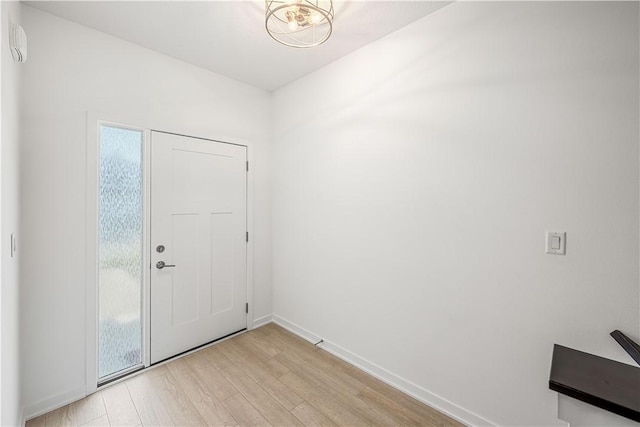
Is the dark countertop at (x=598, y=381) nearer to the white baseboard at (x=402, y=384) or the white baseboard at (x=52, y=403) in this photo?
the white baseboard at (x=402, y=384)

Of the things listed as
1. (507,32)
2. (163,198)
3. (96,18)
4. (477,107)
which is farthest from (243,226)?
(507,32)

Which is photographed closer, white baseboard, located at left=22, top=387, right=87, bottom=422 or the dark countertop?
the dark countertop

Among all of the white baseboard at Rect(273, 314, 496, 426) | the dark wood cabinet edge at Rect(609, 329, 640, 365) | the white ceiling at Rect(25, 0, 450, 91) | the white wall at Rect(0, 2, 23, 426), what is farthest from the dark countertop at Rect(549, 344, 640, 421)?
the white wall at Rect(0, 2, 23, 426)

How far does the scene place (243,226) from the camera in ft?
10.0

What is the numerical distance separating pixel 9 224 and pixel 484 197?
269 cm

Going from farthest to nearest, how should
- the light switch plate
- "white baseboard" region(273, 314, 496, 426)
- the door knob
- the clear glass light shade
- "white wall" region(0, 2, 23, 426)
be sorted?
the door knob < "white baseboard" region(273, 314, 496, 426) < the clear glass light shade < the light switch plate < "white wall" region(0, 2, 23, 426)

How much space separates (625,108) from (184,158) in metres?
3.00

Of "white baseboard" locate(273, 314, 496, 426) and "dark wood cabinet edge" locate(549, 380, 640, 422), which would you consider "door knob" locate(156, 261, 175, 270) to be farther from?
"dark wood cabinet edge" locate(549, 380, 640, 422)

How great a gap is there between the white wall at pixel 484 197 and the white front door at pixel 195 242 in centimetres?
99

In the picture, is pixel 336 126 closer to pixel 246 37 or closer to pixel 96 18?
pixel 246 37

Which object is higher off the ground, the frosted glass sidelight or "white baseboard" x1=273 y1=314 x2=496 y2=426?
the frosted glass sidelight

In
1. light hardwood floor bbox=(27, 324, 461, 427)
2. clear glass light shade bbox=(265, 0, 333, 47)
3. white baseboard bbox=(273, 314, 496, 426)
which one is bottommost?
light hardwood floor bbox=(27, 324, 461, 427)

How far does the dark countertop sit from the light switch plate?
0.50 meters

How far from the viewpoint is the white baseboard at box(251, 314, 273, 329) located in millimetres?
3146
